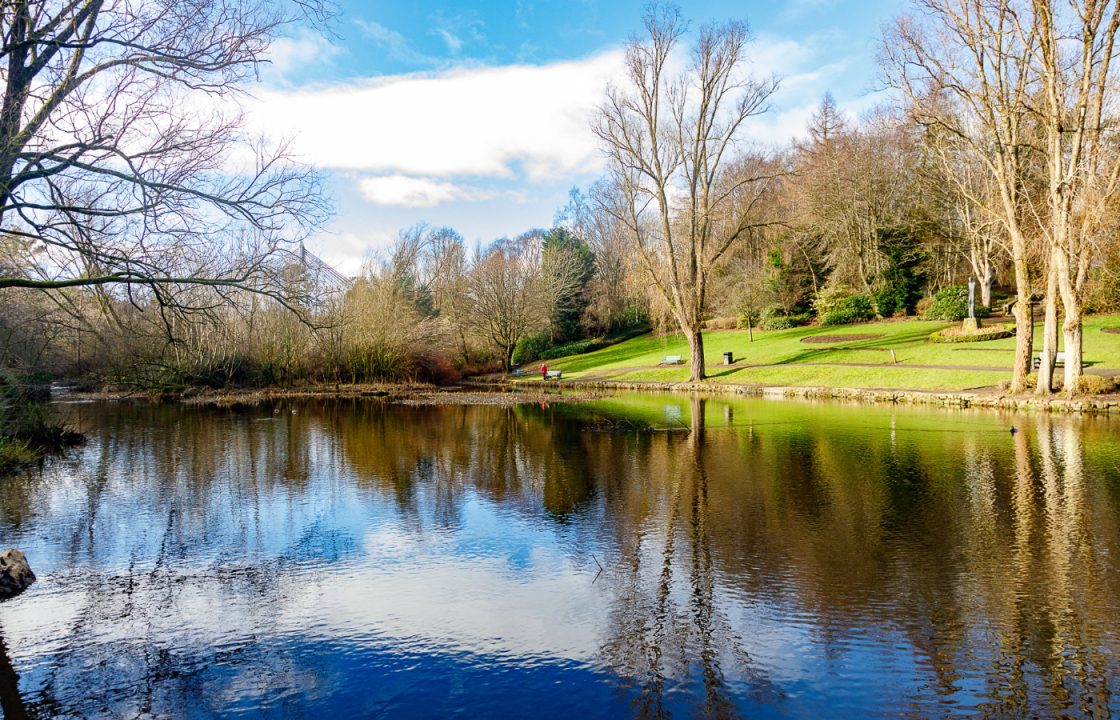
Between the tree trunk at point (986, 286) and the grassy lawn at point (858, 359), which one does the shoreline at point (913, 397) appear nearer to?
the grassy lawn at point (858, 359)

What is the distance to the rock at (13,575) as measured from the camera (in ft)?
25.3

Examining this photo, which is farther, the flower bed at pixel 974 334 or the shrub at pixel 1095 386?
the flower bed at pixel 974 334

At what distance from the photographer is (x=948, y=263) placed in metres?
43.3

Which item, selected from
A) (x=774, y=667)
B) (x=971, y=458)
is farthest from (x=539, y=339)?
(x=774, y=667)

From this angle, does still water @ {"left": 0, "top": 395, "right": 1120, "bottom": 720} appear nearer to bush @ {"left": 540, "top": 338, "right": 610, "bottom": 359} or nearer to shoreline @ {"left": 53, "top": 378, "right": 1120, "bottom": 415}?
shoreline @ {"left": 53, "top": 378, "right": 1120, "bottom": 415}

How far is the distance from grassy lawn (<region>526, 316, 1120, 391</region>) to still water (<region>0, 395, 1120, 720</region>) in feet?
39.9

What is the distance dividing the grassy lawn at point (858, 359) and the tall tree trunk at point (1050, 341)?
8.59 feet

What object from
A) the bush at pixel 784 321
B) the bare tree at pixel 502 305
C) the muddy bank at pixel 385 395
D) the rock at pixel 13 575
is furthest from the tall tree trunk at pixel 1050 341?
the bare tree at pixel 502 305

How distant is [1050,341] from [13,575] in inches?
1000

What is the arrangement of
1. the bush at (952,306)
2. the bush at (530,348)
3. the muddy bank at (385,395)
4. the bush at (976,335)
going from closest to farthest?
1. the muddy bank at (385,395)
2. the bush at (976,335)
3. the bush at (952,306)
4. the bush at (530,348)

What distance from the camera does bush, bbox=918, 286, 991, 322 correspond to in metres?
38.2

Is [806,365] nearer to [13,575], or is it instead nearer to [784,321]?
[784,321]

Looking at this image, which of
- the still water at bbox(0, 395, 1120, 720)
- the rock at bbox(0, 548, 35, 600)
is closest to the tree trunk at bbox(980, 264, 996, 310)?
the still water at bbox(0, 395, 1120, 720)

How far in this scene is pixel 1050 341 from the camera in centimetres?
2177
